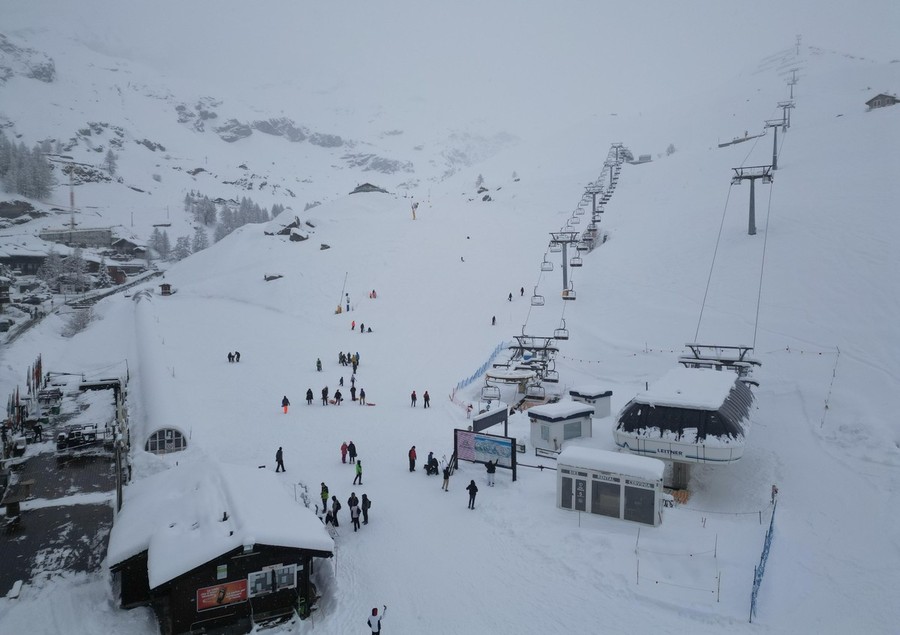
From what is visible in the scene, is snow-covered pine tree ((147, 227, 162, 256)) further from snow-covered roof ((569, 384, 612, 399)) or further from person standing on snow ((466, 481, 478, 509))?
person standing on snow ((466, 481, 478, 509))

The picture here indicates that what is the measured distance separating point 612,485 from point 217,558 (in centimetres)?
945

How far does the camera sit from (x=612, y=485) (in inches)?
562

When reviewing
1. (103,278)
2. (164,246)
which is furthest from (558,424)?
(164,246)

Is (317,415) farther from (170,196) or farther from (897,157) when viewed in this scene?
(170,196)

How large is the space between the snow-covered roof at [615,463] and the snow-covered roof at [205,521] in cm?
667

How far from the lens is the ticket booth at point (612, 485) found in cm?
1384

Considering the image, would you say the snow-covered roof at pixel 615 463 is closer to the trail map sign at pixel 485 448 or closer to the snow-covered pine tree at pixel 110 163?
the trail map sign at pixel 485 448

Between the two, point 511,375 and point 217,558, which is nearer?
point 217,558

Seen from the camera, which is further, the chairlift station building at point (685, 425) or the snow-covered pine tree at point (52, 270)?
the snow-covered pine tree at point (52, 270)

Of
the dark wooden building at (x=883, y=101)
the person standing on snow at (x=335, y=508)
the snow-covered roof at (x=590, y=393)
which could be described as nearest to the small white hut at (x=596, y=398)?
the snow-covered roof at (x=590, y=393)

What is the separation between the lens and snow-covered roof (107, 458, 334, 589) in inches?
443

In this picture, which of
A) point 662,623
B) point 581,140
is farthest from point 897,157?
point 581,140

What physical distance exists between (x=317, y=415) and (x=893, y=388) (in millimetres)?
22435

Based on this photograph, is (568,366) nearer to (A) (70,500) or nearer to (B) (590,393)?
(B) (590,393)
